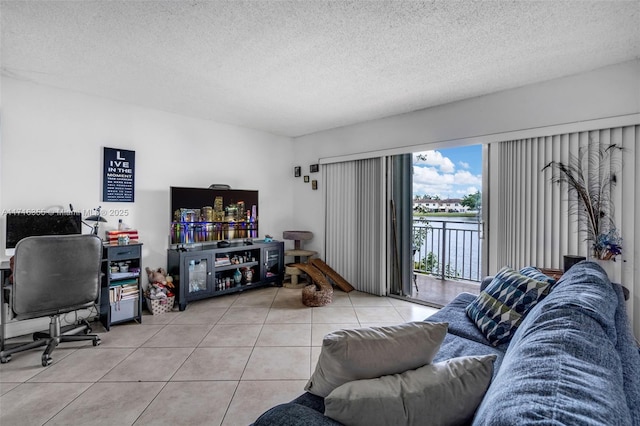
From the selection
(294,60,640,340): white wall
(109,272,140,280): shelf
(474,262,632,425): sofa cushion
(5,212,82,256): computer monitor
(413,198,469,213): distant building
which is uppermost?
(294,60,640,340): white wall

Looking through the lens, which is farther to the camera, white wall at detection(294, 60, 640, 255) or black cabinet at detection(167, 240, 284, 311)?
black cabinet at detection(167, 240, 284, 311)

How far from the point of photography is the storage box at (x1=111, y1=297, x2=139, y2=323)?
9.54 ft

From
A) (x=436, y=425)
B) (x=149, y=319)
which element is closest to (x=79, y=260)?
(x=149, y=319)

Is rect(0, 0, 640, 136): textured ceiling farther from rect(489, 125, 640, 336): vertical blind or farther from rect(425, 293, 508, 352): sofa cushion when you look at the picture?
rect(425, 293, 508, 352): sofa cushion

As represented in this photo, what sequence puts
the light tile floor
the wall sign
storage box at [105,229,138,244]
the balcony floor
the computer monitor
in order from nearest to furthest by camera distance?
1. the light tile floor
2. the computer monitor
3. storage box at [105,229,138,244]
4. the wall sign
5. the balcony floor

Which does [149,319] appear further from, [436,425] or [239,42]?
[436,425]

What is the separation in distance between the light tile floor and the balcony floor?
461mm

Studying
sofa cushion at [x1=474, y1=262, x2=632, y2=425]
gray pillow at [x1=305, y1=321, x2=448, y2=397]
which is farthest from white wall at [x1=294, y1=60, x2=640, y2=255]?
gray pillow at [x1=305, y1=321, x2=448, y2=397]

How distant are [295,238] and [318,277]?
2.80ft

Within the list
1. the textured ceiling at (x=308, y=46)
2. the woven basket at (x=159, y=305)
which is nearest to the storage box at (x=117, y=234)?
the woven basket at (x=159, y=305)

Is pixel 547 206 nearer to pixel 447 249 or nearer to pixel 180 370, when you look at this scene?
pixel 447 249

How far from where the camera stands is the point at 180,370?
215 centimetres

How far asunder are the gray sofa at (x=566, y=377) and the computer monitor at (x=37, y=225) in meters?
3.02

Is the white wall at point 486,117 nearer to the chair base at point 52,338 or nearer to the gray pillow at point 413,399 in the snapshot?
the gray pillow at point 413,399
